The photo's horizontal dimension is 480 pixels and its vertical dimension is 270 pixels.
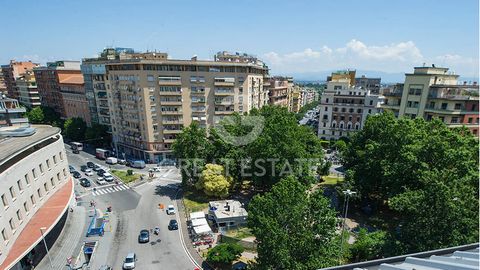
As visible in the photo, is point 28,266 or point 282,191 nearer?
point 282,191

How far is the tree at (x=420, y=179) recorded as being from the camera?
65.3 ft

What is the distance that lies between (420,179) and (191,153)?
110 feet

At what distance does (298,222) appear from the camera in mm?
21422

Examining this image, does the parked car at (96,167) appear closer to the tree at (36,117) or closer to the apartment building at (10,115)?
the apartment building at (10,115)

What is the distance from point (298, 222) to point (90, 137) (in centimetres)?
7155

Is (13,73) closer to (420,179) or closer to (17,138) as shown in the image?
(17,138)

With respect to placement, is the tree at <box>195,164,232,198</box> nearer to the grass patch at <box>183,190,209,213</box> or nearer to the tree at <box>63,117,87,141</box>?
the grass patch at <box>183,190,209,213</box>

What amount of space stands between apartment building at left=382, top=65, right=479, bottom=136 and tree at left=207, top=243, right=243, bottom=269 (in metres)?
43.4

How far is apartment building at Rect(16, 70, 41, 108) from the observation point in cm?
10406

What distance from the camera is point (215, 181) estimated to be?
1655 inches

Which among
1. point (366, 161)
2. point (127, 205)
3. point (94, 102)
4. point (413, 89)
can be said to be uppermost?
point (413, 89)

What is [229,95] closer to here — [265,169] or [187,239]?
[265,169]

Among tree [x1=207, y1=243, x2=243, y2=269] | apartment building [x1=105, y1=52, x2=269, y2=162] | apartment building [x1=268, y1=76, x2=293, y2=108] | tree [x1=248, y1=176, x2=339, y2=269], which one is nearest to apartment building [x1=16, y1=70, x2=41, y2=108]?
apartment building [x1=105, y1=52, x2=269, y2=162]

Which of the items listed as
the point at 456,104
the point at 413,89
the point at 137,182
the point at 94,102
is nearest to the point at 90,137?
the point at 94,102
